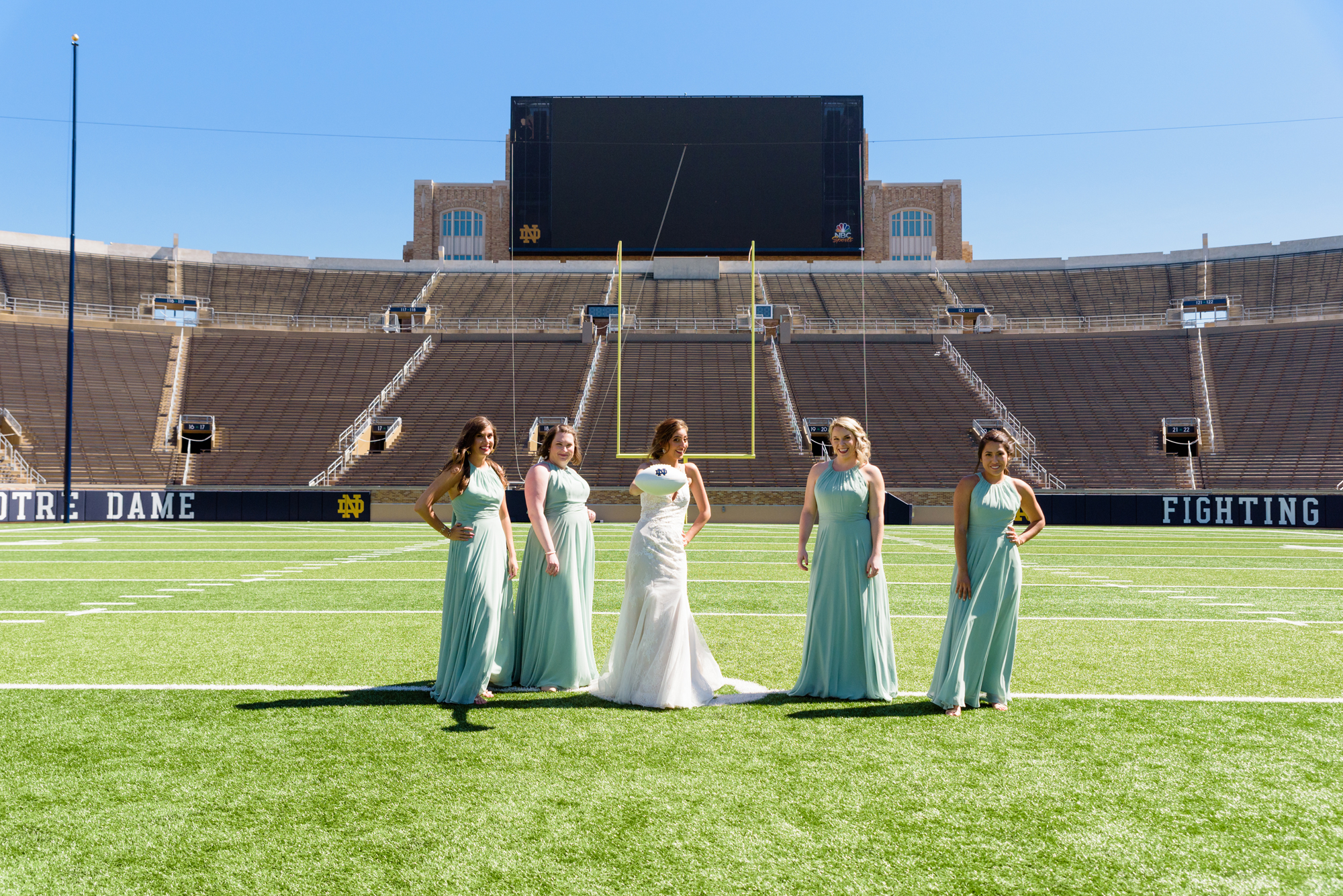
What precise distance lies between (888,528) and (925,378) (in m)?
13.7

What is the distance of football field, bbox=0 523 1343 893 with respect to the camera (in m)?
2.95

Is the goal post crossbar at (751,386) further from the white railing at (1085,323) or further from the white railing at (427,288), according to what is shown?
the white railing at (1085,323)

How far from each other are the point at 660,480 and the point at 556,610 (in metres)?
1.10

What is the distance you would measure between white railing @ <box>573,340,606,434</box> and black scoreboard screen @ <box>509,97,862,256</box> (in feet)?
23.6

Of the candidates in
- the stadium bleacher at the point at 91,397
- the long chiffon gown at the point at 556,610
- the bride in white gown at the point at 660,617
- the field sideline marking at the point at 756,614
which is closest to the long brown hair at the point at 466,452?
the long chiffon gown at the point at 556,610

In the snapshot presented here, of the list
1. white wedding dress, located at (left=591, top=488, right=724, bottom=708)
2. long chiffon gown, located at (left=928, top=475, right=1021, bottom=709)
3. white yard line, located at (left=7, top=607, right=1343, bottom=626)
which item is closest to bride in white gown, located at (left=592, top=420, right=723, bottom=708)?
white wedding dress, located at (left=591, top=488, right=724, bottom=708)

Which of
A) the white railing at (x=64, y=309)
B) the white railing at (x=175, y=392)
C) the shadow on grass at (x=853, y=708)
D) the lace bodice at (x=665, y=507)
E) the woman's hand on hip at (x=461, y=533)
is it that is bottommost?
the shadow on grass at (x=853, y=708)

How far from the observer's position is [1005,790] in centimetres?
369

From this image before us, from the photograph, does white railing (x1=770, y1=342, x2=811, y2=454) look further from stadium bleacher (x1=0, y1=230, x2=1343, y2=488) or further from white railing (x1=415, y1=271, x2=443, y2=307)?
white railing (x1=415, y1=271, x2=443, y2=307)

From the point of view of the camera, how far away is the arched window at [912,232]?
171ft

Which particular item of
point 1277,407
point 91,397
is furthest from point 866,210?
point 91,397

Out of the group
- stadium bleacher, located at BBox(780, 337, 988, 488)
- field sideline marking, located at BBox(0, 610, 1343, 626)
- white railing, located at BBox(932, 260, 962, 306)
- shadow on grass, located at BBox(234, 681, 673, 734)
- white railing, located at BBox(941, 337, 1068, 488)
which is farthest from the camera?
white railing, located at BBox(932, 260, 962, 306)

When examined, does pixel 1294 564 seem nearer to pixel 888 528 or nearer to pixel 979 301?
pixel 888 528

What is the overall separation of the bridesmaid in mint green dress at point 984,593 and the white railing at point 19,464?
2980 cm
